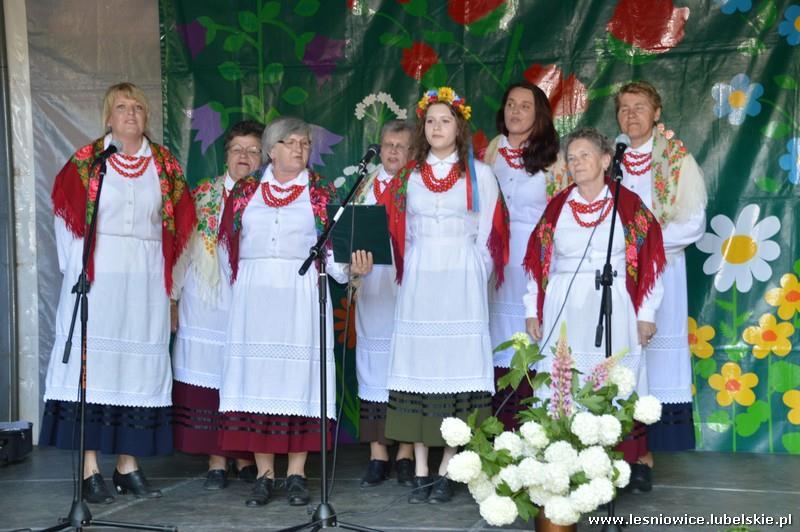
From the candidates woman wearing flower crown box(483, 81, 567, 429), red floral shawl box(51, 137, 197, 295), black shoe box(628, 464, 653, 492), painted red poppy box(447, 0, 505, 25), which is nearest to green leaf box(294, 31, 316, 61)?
painted red poppy box(447, 0, 505, 25)

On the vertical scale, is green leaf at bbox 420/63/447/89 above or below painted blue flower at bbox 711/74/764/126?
above

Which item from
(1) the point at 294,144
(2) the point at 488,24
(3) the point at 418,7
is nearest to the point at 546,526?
(1) the point at 294,144

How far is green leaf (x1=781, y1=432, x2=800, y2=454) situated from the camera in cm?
655

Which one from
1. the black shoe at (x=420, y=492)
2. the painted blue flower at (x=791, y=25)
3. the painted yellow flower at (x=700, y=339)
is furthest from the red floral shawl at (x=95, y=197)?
the painted blue flower at (x=791, y=25)

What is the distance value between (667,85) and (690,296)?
118 cm

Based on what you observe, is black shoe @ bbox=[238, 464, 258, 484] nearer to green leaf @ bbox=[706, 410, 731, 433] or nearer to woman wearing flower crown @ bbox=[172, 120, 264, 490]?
woman wearing flower crown @ bbox=[172, 120, 264, 490]

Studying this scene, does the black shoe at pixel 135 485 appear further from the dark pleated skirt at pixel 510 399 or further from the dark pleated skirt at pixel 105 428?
the dark pleated skirt at pixel 510 399

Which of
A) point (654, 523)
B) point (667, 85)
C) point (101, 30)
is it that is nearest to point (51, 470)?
point (101, 30)

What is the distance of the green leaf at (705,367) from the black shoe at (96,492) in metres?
3.24

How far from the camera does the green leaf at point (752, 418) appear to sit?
6586mm

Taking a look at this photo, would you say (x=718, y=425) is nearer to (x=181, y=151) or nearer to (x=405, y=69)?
(x=405, y=69)

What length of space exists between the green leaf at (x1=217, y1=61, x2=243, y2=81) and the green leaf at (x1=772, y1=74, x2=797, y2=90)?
3.03 metres

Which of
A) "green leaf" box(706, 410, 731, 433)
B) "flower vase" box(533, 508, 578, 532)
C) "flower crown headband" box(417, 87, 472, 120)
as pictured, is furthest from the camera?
"green leaf" box(706, 410, 731, 433)

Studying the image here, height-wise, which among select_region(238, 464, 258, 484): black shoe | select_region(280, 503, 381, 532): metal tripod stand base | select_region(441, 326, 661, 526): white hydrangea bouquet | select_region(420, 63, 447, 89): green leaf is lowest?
select_region(238, 464, 258, 484): black shoe
